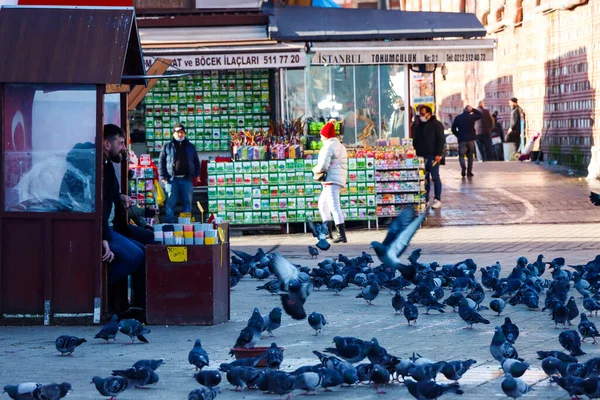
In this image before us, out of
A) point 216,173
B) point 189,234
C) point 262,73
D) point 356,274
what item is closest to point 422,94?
point 262,73

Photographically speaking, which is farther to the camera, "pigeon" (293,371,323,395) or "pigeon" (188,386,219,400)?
"pigeon" (293,371,323,395)

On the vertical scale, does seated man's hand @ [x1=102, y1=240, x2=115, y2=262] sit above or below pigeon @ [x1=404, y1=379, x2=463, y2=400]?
above

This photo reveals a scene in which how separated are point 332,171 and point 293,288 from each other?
22.7 feet

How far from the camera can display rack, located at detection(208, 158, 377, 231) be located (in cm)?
1906

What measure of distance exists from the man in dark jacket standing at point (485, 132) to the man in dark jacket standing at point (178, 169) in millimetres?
14486

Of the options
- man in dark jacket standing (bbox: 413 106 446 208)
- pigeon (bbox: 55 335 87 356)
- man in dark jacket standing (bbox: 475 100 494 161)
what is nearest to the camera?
pigeon (bbox: 55 335 87 356)

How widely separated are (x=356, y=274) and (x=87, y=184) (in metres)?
3.70

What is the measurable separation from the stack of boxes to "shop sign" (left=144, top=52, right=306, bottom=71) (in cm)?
155

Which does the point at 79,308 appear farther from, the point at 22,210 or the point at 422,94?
the point at 422,94

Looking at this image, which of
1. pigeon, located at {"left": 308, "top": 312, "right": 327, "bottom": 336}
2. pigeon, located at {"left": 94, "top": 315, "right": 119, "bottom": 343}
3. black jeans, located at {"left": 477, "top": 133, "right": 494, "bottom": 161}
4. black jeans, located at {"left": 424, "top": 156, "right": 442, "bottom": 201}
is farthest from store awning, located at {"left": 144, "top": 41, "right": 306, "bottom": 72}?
black jeans, located at {"left": 477, "top": 133, "right": 494, "bottom": 161}

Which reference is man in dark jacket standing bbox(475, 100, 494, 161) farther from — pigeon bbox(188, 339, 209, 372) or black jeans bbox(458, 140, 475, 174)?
pigeon bbox(188, 339, 209, 372)

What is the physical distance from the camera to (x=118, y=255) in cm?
1029

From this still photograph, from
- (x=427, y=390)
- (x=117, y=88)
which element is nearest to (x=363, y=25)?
(x=117, y=88)

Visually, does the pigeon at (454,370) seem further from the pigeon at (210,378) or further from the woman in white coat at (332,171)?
the woman in white coat at (332,171)
